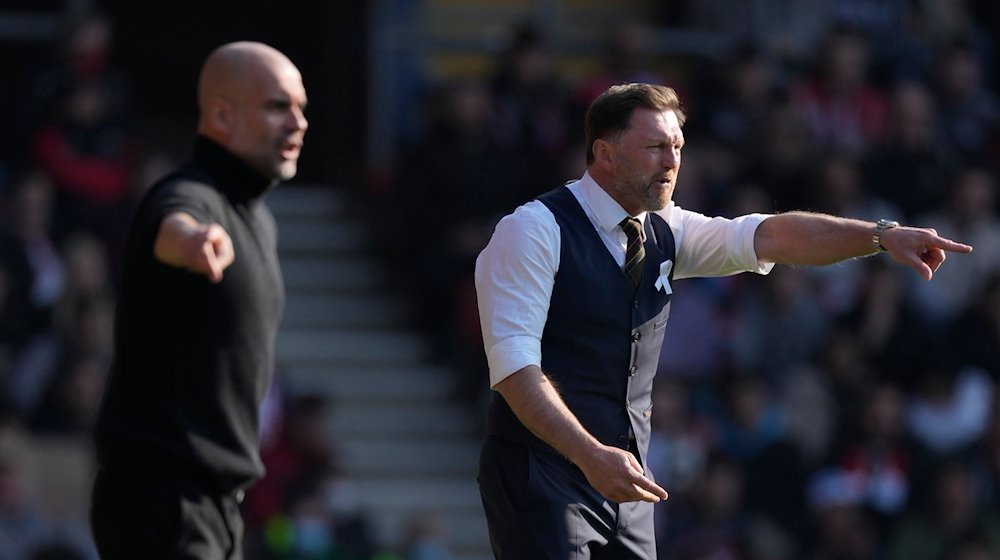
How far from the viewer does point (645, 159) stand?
526 centimetres

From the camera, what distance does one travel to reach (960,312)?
11781mm

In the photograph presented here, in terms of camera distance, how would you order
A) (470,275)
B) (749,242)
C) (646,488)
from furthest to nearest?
(470,275) → (749,242) → (646,488)

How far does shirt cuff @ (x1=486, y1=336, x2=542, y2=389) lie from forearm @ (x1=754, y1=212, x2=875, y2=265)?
0.79 metres

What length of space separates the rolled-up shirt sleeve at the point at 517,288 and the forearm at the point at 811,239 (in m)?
0.65

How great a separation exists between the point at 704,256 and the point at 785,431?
5.86 m

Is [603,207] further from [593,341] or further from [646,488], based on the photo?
[646,488]

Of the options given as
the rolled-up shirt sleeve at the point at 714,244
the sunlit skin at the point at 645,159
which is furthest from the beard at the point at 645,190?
the rolled-up shirt sleeve at the point at 714,244

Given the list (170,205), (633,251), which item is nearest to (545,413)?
(633,251)

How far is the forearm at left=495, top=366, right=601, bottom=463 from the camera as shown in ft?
16.0

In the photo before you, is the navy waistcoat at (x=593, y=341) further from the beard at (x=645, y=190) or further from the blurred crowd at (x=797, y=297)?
the blurred crowd at (x=797, y=297)

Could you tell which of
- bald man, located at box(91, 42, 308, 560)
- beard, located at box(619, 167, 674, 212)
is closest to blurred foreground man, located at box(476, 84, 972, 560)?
beard, located at box(619, 167, 674, 212)

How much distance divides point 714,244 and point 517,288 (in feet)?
2.29

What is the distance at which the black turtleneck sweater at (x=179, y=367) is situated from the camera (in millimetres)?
5195

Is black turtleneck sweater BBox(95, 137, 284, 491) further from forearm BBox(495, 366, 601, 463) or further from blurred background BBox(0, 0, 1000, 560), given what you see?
blurred background BBox(0, 0, 1000, 560)
